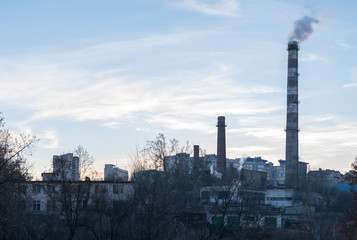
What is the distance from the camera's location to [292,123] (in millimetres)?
46938

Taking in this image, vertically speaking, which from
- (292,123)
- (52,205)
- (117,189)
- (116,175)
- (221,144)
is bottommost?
(52,205)

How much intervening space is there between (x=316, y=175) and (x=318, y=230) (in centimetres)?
3845

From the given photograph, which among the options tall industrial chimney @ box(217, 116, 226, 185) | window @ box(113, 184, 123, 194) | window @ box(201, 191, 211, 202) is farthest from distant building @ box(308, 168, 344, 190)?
window @ box(113, 184, 123, 194)

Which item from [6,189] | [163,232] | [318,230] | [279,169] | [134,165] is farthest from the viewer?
[279,169]

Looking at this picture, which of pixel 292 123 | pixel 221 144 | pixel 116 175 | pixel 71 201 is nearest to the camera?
pixel 71 201

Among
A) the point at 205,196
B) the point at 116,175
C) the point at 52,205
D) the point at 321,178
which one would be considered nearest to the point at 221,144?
the point at 116,175

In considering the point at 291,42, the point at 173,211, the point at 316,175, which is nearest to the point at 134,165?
the point at 173,211

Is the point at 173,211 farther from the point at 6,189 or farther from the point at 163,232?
the point at 6,189

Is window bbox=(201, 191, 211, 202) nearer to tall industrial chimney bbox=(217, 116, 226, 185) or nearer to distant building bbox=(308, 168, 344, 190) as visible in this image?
tall industrial chimney bbox=(217, 116, 226, 185)

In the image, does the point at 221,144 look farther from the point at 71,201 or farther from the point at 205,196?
the point at 71,201

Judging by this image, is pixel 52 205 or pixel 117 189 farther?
pixel 117 189

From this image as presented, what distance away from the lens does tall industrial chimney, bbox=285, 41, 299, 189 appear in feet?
154

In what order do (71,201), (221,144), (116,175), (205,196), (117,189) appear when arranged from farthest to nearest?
(116,175) → (221,144) → (205,196) → (117,189) → (71,201)

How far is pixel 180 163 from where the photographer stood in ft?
112
